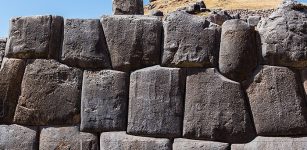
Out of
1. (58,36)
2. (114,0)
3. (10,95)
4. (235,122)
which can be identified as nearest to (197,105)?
(235,122)

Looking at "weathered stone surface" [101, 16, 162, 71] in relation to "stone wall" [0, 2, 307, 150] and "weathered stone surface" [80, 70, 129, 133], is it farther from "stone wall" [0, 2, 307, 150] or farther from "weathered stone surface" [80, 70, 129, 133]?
"weathered stone surface" [80, 70, 129, 133]

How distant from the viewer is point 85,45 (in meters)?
4.45

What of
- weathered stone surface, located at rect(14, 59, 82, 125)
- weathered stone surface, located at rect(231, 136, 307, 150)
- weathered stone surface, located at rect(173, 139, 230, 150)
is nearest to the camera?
weathered stone surface, located at rect(231, 136, 307, 150)

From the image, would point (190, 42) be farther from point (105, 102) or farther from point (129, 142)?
point (129, 142)

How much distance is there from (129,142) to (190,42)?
1.14 m

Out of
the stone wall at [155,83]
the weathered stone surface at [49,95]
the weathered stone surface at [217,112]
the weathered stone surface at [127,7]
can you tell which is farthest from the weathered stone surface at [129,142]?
the weathered stone surface at [127,7]

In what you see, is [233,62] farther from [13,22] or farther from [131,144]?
[13,22]

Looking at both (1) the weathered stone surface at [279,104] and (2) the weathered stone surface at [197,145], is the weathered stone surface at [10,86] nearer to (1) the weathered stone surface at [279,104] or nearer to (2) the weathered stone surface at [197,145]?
(2) the weathered stone surface at [197,145]

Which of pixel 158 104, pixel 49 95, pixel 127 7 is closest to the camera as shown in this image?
pixel 158 104

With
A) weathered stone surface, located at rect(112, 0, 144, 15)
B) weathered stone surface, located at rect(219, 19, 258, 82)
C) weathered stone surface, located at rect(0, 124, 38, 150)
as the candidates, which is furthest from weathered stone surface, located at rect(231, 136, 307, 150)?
weathered stone surface, located at rect(112, 0, 144, 15)

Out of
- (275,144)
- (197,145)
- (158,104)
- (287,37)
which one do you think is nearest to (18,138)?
(158,104)

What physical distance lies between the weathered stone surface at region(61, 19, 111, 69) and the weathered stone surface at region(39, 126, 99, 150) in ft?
2.21

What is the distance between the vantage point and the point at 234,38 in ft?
13.7

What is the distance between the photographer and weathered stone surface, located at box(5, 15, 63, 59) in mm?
4539
